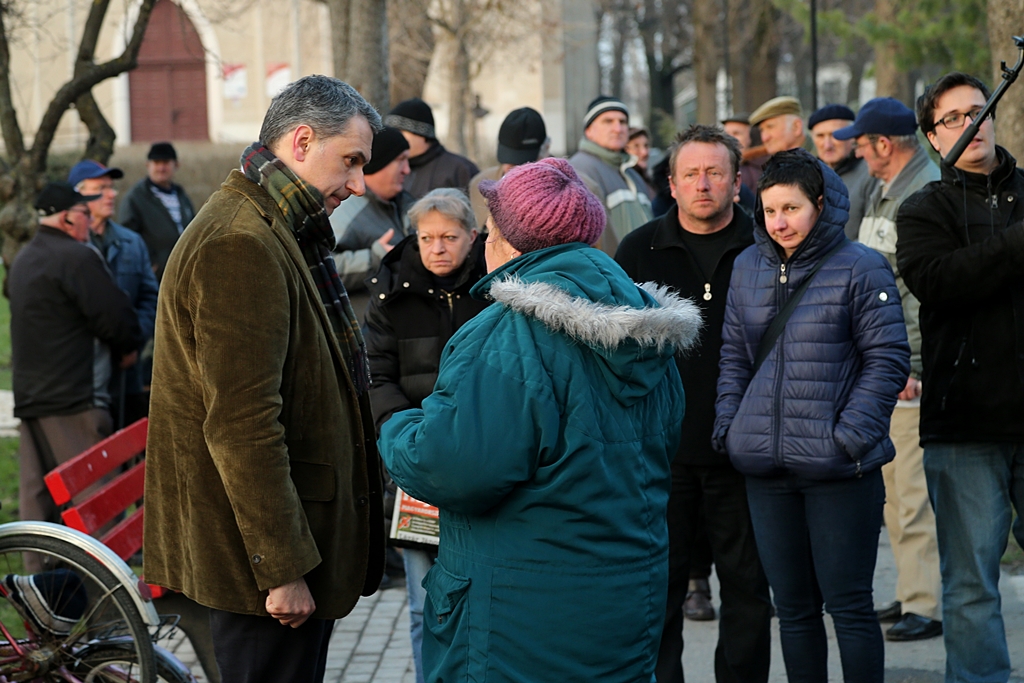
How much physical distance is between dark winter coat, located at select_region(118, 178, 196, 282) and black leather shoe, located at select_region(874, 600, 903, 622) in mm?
6389

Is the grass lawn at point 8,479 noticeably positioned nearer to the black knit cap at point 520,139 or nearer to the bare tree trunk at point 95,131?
the bare tree trunk at point 95,131

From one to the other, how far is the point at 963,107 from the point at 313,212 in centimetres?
238

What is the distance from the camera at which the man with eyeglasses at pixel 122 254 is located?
718cm

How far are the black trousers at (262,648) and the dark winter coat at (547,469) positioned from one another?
48 centimetres

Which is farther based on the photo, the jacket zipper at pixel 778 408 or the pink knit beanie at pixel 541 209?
the jacket zipper at pixel 778 408

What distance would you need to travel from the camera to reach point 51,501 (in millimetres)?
6434

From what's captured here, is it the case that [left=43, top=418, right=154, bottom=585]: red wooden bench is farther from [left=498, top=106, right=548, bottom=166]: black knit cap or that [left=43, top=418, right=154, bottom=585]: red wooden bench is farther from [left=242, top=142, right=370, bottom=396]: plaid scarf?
[left=498, top=106, right=548, bottom=166]: black knit cap

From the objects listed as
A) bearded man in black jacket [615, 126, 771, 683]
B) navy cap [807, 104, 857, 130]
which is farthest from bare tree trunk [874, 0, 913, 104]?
bearded man in black jacket [615, 126, 771, 683]

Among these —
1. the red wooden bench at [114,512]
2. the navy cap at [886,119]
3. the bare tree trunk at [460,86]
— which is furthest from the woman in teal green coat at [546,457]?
the bare tree trunk at [460,86]

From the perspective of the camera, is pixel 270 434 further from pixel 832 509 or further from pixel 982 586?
pixel 982 586

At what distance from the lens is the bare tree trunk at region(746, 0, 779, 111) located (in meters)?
26.2

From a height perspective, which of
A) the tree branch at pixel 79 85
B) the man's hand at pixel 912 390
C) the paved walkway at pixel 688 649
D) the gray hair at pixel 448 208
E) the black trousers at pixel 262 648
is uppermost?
the tree branch at pixel 79 85

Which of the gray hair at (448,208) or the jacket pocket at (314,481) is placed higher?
the gray hair at (448,208)

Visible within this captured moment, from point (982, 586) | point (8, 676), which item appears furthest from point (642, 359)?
point (8, 676)
